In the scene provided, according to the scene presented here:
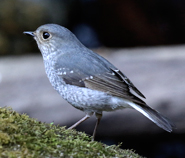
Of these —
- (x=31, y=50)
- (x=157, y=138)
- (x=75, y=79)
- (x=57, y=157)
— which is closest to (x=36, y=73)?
(x=31, y=50)

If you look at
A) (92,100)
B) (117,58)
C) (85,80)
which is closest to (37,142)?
(92,100)

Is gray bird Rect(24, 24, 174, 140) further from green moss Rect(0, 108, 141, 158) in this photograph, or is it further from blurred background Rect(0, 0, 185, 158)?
blurred background Rect(0, 0, 185, 158)

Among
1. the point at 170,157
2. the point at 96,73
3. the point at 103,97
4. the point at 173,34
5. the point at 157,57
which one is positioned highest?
the point at 173,34

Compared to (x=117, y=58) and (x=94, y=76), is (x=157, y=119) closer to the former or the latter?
(x=94, y=76)

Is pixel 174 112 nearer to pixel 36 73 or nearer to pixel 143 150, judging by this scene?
pixel 143 150

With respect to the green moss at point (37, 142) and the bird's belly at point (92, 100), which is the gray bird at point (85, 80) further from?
the green moss at point (37, 142)

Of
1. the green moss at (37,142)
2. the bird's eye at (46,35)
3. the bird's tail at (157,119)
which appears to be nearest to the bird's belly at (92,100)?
the bird's tail at (157,119)
